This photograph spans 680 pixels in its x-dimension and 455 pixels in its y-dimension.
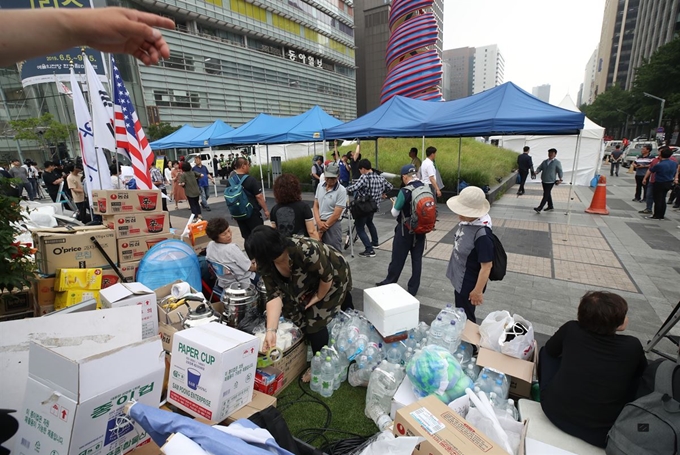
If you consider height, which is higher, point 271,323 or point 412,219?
point 412,219

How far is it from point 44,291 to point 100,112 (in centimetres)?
298

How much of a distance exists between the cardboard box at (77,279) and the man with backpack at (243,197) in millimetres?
1993

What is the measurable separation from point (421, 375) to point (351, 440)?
0.71 m

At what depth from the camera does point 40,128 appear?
22734mm

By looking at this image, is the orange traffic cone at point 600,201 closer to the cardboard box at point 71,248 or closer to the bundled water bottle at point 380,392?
the bundled water bottle at point 380,392

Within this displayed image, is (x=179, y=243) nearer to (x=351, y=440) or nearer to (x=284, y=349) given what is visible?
(x=284, y=349)

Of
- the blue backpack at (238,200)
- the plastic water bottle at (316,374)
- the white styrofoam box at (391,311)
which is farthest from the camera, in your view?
the blue backpack at (238,200)

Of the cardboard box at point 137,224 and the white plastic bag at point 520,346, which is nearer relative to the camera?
the white plastic bag at point 520,346

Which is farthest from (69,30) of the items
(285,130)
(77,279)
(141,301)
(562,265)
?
(285,130)

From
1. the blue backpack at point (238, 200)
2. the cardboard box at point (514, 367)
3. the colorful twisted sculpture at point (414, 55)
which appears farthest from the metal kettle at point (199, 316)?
the colorful twisted sculpture at point (414, 55)

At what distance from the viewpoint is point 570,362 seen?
6.89 ft

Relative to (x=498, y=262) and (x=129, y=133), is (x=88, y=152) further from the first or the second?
(x=498, y=262)

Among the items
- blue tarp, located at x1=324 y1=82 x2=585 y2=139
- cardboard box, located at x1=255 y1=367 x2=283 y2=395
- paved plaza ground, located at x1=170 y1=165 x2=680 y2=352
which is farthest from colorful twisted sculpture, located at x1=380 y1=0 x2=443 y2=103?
cardboard box, located at x1=255 y1=367 x2=283 y2=395

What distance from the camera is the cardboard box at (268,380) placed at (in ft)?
8.85
